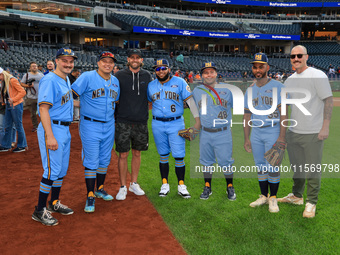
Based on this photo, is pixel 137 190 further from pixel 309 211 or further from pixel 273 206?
pixel 309 211

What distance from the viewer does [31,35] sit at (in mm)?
32812

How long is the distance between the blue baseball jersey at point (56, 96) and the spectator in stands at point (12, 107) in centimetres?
362

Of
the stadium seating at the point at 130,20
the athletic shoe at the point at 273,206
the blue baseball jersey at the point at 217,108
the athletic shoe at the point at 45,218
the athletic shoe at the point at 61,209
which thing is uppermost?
the stadium seating at the point at 130,20

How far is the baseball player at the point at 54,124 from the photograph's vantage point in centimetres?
382

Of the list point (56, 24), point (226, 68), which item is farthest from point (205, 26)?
point (56, 24)

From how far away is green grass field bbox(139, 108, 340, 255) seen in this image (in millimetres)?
3523

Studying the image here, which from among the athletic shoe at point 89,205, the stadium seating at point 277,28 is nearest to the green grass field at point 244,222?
the athletic shoe at point 89,205

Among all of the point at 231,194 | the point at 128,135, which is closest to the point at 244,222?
the point at 231,194

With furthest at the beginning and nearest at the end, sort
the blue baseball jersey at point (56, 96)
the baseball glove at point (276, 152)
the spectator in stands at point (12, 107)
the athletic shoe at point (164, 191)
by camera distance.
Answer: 1. the spectator in stands at point (12, 107)
2. the athletic shoe at point (164, 191)
3. the baseball glove at point (276, 152)
4. the blue baseball jersey at point (56, 96)

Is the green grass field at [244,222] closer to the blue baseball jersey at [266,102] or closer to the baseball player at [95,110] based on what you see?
the baseball player at [95,110]

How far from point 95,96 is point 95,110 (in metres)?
0.22

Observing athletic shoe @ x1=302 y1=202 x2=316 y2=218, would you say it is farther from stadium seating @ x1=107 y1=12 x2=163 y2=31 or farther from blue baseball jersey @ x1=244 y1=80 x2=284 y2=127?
stadium seating @ x1=107 y1=12 x2=163 y2=31

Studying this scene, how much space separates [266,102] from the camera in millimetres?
4270

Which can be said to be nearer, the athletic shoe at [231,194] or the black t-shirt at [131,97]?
the black t-shirt at [131,97]
